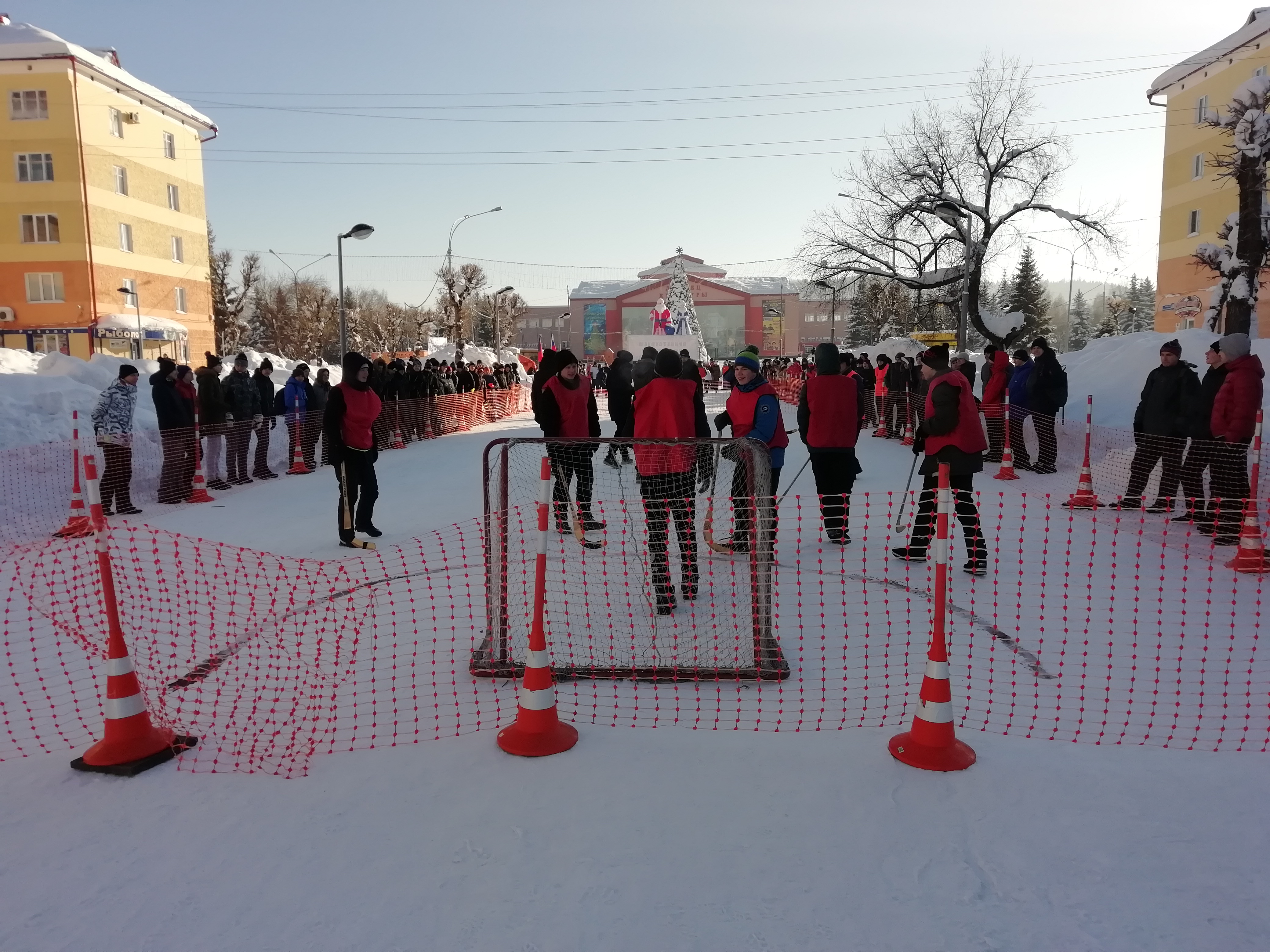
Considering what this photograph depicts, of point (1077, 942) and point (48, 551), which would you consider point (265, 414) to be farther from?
Answer: point (1077, 942)

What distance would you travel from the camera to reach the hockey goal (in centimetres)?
473

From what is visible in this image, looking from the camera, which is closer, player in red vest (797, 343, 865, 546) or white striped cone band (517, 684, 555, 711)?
white striped cone band (517, 684, 555, 711)

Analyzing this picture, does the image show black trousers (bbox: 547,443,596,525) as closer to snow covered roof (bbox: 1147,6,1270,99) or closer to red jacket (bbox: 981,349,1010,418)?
red jacket (bbox: 981,349,1010,418)

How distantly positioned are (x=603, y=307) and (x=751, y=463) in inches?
3937

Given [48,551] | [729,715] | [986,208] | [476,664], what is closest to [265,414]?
[48,551]

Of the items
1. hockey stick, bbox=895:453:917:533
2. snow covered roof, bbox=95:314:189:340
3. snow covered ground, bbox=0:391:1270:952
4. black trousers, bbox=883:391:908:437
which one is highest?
snow covered roof, bbox=95:314:189:340

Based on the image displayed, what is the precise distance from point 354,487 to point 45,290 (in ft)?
114

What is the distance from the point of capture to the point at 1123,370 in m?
16.5

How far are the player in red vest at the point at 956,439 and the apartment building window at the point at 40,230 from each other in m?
38.2

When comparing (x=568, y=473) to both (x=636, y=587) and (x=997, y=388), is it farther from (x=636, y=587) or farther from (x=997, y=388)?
(x=997, y=388)

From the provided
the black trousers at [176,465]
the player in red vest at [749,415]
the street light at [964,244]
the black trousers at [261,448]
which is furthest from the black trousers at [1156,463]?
the street light at [964,244]

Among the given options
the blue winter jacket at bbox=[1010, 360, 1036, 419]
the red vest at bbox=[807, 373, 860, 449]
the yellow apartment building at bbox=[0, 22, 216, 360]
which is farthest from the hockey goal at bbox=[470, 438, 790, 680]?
the yellow apartment building at bbox=[0, 22, 216, 360]

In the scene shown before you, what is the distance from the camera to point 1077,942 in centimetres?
256

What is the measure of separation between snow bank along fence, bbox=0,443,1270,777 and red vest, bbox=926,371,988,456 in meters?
1.05
